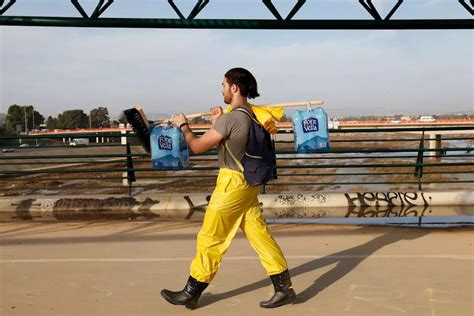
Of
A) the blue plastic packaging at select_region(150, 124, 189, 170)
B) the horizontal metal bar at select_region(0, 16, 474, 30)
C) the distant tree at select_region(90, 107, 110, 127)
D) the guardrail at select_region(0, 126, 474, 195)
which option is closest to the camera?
the blue plastic packaging at select_region(150, 124, 189, 170)

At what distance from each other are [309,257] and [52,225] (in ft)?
12.7

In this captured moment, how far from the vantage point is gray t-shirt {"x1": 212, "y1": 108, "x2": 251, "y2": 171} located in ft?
12.2

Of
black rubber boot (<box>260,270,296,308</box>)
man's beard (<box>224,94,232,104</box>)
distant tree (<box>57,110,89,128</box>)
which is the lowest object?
black rubber boot (<box>260,270,296,308</box>)

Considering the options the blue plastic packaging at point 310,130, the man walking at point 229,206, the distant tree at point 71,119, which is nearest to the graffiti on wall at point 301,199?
the blue plastic packaging at point 310,130

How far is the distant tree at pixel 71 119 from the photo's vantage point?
117 metres

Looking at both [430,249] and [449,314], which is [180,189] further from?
[449,314]

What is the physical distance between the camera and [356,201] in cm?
859

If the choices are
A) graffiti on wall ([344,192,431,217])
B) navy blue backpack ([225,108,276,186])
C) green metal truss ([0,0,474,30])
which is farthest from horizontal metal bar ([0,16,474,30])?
graffiti on wall ([344,192,431,217])

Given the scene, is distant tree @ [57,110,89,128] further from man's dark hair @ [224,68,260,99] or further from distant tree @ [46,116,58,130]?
man's dark hair @ [224,68,260,99]

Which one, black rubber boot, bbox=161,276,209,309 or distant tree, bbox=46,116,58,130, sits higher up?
distant tree, bbox=46,116,58,130

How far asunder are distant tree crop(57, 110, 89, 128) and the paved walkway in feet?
380

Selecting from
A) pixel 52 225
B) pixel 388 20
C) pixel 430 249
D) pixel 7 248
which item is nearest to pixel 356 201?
pixel 430 249

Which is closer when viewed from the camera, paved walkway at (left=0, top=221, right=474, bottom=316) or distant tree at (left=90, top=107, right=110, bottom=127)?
paved walkway at (left=0, top=221, right=474, bottom=316)

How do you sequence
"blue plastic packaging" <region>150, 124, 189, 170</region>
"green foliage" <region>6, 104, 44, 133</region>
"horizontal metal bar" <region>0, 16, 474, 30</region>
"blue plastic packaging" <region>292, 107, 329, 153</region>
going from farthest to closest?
"green foliage" <region>6, 104, 44, 133</region>
"blue plastic packaging" <region>292, 107, 329, 153</region>
"horizontal metal bar" <region>0, 16, 474, 30</region>
"blue plastic packaging" <region>150, 124, 189, 170</region>
